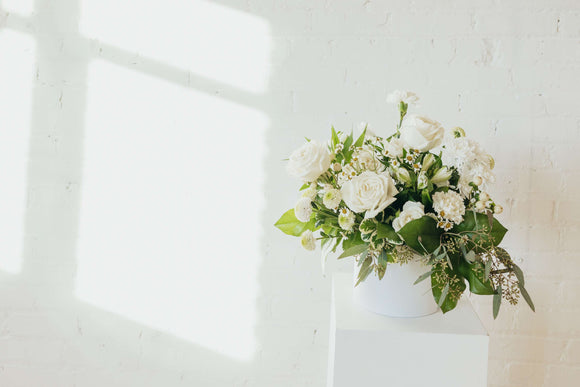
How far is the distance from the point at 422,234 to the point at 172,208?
35.6 inches

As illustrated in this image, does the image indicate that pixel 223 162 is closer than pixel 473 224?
No

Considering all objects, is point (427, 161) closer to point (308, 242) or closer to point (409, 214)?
point (409, 214)

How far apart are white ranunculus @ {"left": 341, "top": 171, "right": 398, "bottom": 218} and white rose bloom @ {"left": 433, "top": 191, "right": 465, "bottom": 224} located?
9 cm

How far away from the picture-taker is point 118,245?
5.94 ft

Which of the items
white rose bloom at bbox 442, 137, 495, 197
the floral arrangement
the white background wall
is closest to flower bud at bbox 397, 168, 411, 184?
the floral arrangement

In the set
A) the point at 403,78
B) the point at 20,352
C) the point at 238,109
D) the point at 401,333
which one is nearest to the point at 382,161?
the point at 401,333

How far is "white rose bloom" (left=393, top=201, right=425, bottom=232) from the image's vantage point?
3.85ft

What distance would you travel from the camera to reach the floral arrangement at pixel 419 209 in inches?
46.3

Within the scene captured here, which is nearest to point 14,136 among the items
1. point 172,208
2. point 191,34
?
point 172,208

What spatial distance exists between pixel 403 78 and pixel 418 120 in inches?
19.2

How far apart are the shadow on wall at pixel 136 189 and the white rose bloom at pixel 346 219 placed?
1.87ft

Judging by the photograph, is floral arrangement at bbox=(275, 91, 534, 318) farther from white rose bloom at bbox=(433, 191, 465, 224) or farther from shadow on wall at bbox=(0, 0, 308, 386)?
shadow on wall at bbox=(0, 0, 308, 386)

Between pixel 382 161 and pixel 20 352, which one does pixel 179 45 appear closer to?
pixel 382 161

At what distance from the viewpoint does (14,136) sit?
1799mm
